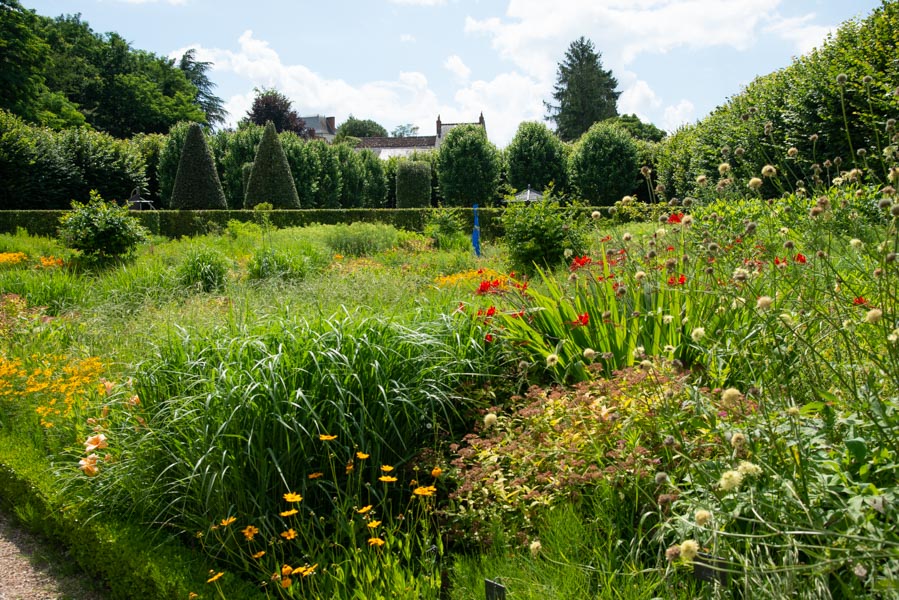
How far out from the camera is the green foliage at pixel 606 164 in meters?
23.0

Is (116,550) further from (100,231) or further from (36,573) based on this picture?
(100,231)

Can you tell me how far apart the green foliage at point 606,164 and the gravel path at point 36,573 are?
70.2 feet

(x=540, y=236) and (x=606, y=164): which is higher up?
(x=606, y=164)

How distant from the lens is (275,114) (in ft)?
148

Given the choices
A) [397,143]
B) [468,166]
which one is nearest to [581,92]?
[397,143]

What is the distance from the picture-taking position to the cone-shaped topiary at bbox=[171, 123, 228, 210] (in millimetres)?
20719

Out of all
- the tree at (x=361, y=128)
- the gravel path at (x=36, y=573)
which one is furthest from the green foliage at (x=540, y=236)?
the tree at (x=361, y=128)

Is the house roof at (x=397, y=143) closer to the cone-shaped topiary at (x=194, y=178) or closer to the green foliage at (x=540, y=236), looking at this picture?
the cone-shaped topiary at (x=194, y=178)

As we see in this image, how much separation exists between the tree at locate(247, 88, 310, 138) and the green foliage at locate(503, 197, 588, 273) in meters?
38.9

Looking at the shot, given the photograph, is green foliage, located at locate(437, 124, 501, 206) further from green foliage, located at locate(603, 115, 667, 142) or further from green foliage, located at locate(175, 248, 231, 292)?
green foliage, located at locate(603, 115, 667, 142)

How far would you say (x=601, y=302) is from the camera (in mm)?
3621

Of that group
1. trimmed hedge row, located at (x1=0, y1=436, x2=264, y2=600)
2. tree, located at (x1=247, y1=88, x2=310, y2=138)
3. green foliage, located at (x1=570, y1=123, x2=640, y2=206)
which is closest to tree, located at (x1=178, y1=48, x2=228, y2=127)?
tree, located at (x1=247, y1=88, x2=310, y2=138)

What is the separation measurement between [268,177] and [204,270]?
45.9ft

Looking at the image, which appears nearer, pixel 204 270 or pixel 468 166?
pixel 204 270
